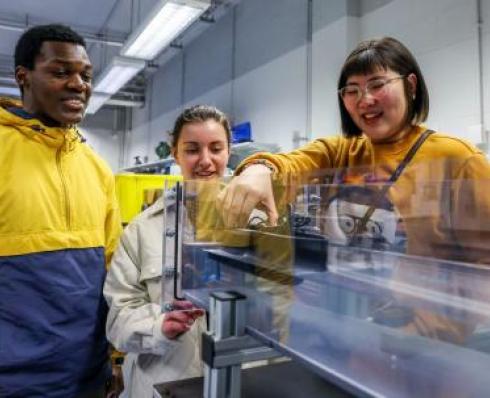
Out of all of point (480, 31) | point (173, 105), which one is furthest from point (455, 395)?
point (173, 105)

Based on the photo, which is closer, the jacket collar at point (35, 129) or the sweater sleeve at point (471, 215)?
the sweater sleeve at point (471, 215)

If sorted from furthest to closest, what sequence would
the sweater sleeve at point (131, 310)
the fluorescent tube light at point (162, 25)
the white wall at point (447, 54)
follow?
the fluorescent tube light at point (162, 25), the white wall at point (447, 54), the sweater sleeve at point (131, 310)

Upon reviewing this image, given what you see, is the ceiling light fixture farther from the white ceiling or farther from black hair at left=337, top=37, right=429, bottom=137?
black hair at left=337, top=37, right=429, bottom=137

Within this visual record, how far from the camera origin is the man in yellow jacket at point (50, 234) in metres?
1.12

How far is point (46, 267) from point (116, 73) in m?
4.07

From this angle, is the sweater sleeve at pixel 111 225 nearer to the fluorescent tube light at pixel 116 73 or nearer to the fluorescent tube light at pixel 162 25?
the fluorescent tube light at pixel 162 25

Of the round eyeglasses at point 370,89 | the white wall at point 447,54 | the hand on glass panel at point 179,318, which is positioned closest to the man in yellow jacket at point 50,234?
the hand on glass panel at point 179,318

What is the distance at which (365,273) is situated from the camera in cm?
71

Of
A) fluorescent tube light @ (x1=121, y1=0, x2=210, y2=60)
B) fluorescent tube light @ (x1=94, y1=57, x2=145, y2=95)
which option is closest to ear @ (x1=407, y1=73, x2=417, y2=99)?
fluorescent tube light @ (x1=121, y1=0, x2=210, y2=60)

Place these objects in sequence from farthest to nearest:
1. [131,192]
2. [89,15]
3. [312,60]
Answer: [89,15] → [312,60] → [131,192]

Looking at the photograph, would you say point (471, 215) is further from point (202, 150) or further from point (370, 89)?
point (202, 150)

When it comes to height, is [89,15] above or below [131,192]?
above

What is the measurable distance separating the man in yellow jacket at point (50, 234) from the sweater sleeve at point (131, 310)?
0.53 ft

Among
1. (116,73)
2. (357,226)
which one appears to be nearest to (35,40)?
(357,226)
